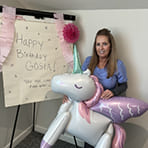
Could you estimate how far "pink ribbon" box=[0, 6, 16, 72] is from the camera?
112 centimetres

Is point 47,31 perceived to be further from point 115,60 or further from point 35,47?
point 115,60

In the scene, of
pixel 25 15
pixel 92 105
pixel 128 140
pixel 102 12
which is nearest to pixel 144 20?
pixel 102 12

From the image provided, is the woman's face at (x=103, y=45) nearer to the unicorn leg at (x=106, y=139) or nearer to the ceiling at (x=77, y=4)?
the ceiling at (x=77, y=4)

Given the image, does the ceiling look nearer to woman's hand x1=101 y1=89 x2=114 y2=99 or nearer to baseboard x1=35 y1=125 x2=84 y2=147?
woman's hand x1=101 y1=89 x2=114 y2=99

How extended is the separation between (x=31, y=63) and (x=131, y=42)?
0.70 metres

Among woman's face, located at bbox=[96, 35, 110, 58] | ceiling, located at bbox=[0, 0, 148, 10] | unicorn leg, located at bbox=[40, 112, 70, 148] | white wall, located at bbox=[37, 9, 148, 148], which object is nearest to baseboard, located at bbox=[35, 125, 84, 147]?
white wall, located at bbox=[37, 9, 148, 148]

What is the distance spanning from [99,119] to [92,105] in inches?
3.3

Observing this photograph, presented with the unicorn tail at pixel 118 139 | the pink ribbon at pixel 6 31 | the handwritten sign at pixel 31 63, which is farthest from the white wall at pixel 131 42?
the pink ribbon at pixel 6 31

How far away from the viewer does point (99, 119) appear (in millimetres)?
1021

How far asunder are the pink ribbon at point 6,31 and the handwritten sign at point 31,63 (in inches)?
1.1

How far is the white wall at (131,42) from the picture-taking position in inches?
49.9

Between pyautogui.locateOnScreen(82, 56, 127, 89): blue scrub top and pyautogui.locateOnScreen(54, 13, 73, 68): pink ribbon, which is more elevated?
pyautogui.locateOnScreen(54, 13, 73, 68): pink ribbon

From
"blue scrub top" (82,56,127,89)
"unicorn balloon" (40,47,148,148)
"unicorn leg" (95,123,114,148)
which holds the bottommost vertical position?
"unicorn leg" (95,123,114,148)

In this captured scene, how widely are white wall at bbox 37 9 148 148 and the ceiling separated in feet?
0.14
